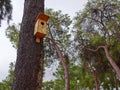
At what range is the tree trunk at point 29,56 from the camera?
3.63 metres

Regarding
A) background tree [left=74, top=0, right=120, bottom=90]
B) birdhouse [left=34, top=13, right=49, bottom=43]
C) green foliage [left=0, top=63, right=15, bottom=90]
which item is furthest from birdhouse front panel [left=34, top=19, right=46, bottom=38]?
green foliage [left=0, top=63, right=15, bottom=90]

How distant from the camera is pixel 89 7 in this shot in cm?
1478

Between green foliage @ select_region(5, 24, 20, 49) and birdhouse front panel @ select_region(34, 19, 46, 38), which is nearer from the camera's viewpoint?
birdhouse front panel @ select_region(34, 19, 46, 38)

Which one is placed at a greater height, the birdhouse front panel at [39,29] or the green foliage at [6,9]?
the green foliage at [6,9]

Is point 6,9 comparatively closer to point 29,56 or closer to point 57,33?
point 29,56

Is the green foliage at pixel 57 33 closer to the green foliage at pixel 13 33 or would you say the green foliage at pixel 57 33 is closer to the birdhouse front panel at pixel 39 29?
the green foliage at pixel 13 33

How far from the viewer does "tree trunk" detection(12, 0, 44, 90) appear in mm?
3627

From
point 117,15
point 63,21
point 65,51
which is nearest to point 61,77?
point 65,51

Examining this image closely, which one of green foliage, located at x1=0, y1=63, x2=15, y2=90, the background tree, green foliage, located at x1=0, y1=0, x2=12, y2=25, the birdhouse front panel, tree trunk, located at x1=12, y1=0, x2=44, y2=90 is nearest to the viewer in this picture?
tree trunk, located at x1=12, y1=0, x2=44, y2=90

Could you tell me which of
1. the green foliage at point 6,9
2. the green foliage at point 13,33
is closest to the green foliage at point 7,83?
the green foliage at point 13,33

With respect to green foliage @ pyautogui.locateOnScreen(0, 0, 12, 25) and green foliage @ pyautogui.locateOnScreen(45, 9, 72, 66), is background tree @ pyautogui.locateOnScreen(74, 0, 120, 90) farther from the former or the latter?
green foliage @ pyautogui.locateOnScreen(0, 0, 12, 25)

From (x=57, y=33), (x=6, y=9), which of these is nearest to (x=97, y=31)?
(x=57, y=33)

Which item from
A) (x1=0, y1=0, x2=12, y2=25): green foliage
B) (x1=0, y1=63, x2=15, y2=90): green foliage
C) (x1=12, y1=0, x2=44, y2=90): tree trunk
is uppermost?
(x1=0, y1=0, x2=12, y2=25): green foliage

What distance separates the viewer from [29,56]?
3797 mm
